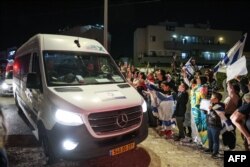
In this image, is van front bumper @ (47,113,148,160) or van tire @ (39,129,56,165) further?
van tire @ (39,129,56,165)

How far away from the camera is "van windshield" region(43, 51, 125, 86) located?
6.67m

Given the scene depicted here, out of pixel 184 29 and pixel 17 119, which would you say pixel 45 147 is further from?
pixel 184 29

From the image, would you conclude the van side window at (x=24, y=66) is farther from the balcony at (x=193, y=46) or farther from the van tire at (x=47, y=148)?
the balcony at (x=193, y=46)

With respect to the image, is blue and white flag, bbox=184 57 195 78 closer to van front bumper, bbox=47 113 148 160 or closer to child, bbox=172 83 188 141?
child, bbox=172 83 188 141

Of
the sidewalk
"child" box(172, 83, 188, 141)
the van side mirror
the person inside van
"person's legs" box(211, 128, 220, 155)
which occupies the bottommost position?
the sidewalk

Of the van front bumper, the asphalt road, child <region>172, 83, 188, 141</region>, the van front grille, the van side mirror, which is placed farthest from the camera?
child <region>172, 83, 188, 141</region>

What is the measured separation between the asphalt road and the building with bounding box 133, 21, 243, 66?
42977 mm

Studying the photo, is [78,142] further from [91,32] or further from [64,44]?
[91,32]

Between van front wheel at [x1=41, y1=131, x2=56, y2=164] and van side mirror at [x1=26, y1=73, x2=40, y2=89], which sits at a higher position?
van side mirror at [x1=26, y1=73, x2=40, y2=89]

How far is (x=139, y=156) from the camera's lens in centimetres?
699

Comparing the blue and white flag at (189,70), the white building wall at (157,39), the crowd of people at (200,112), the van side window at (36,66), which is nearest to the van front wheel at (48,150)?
the van side window at (36,66)

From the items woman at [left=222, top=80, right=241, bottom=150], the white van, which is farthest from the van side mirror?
woman at [left=222, top=80, right=241, bottom=150]

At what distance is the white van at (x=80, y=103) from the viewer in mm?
5562

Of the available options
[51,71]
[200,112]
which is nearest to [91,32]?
[200,112]
